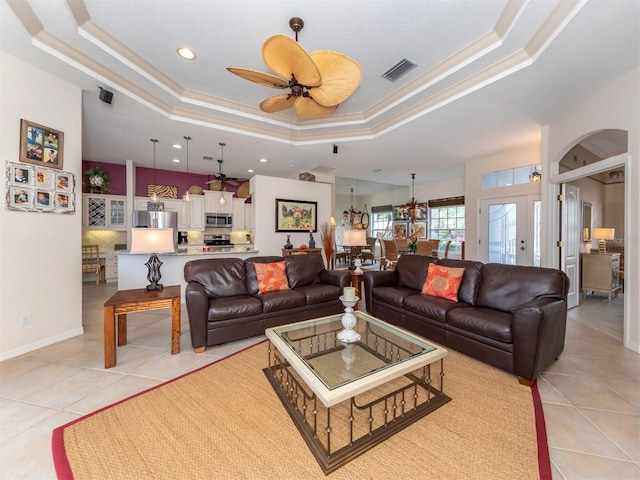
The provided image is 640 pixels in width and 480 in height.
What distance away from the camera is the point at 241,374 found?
2205mm

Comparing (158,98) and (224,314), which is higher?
(158,98)

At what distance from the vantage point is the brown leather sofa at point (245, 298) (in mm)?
2639

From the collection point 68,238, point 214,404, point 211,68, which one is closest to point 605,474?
point 214,404

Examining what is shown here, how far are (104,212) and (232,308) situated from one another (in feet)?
18.6

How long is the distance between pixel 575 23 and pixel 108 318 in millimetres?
4575

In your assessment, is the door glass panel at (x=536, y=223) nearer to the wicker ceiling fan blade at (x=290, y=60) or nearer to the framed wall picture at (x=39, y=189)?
the wicker ceiling fan blade at (x=290, y=60)

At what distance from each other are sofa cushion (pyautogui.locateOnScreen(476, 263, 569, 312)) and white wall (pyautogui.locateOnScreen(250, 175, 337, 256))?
386 centimetres

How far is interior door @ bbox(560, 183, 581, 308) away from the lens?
3.95 m

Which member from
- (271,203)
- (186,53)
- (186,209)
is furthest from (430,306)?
(186,209)

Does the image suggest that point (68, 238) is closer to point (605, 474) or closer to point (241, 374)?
point (241, 374)

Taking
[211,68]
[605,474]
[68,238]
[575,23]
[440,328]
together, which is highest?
[211,68]

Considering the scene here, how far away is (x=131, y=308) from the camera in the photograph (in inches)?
96.1

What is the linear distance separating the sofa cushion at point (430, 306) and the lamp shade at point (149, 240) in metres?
2.68

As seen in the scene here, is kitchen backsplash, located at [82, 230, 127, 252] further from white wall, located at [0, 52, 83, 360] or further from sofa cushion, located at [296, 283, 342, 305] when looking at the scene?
sofa cushion, located at [296, 283, 342, 305]
